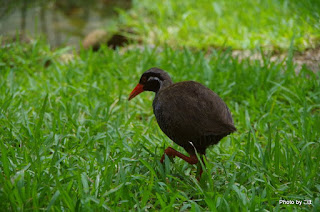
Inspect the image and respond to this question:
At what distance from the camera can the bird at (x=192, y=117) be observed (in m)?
2.92

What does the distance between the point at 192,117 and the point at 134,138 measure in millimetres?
865

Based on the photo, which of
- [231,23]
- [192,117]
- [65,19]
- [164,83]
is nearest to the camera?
[192,117]

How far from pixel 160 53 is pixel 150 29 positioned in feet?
4.21

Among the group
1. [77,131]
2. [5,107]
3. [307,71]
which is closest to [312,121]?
[307,71]

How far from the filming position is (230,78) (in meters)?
4.89

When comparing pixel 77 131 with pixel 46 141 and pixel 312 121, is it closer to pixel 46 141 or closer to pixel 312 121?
pixel 46 141

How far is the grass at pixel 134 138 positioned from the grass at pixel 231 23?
63 cm

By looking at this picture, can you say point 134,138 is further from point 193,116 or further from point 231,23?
point 231,23

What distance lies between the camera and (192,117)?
9.70 ft

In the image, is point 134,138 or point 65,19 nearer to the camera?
point 134,138

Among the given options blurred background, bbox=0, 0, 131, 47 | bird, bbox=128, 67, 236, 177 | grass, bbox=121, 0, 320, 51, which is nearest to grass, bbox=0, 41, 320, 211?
bird, bbox=128, 67, 236, 177

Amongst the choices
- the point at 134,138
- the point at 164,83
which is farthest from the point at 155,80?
the point at 134,138

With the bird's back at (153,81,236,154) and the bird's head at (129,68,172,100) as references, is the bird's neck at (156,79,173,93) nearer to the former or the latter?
the bird's head at (129,68,172,100)

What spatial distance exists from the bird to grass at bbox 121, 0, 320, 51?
7.83 ft
